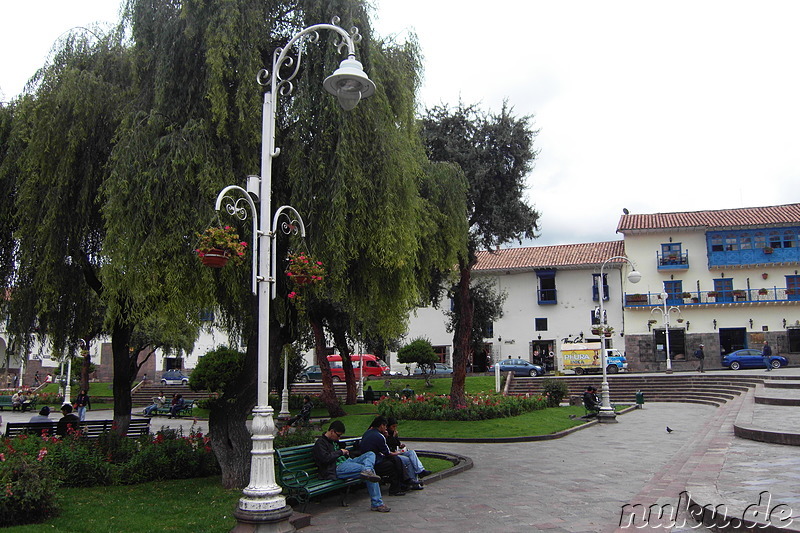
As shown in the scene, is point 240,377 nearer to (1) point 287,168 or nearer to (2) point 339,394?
(1) point 287,168

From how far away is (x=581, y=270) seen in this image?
48.7m

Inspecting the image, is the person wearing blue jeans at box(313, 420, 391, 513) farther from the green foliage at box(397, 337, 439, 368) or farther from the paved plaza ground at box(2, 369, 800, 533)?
the green foliage at box(397, 337, 439, 368)

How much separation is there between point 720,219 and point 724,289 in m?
5.17

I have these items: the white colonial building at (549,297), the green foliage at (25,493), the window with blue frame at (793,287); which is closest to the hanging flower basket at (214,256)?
the green foliage at (25,493)

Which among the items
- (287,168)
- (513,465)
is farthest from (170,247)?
(513,465)

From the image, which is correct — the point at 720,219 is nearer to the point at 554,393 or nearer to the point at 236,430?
the point at 554,393

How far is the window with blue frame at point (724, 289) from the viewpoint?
44.6m

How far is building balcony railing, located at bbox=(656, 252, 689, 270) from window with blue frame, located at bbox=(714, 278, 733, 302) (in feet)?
8.04

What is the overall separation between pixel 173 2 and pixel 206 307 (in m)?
4.84

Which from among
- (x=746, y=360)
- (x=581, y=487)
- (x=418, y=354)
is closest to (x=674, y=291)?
(x=746, y=360)

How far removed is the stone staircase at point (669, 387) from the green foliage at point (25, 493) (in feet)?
85.5

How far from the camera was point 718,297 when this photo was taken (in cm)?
4481

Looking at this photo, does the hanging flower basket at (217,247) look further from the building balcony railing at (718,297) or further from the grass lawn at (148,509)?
the building balcony railing at (718,297)

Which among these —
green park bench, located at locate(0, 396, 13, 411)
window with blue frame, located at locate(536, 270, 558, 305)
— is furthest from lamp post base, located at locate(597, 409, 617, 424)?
green park bench, located at locate(0, 396, 13, 411)
